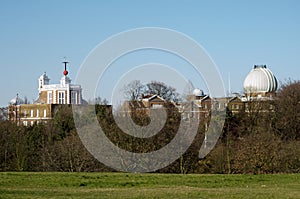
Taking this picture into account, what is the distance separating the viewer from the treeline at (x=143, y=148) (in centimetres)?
3375

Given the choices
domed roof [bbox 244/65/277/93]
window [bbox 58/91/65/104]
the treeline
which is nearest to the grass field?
the treeline

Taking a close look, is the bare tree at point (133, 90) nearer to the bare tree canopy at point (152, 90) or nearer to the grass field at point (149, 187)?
the bare tree canopy at point (152, 90)

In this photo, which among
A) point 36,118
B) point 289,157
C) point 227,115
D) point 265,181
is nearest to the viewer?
point 265,181

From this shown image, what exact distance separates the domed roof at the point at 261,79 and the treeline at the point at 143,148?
34986mm

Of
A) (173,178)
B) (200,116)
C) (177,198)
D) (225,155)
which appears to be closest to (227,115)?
(200,116)

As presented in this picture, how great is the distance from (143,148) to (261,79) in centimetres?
5195

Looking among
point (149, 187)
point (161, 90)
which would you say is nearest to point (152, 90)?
point (161, 90)

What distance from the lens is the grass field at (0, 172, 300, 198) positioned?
1639 centimetres

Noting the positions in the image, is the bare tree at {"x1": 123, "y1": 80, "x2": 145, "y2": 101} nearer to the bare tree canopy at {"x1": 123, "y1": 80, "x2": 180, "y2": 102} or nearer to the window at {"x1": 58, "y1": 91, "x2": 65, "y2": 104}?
the bare tree canopy at {"x1": 123, "y1": 80, "x2": 180, "y2": 102}

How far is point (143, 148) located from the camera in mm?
36062

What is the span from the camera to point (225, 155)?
127 ft

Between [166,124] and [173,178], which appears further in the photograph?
[166,124]

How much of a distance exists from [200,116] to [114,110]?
7207 mm

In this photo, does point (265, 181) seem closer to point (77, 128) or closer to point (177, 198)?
point (177, 198)
